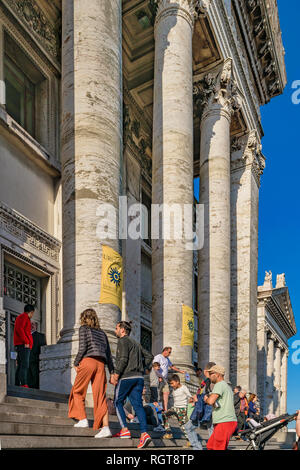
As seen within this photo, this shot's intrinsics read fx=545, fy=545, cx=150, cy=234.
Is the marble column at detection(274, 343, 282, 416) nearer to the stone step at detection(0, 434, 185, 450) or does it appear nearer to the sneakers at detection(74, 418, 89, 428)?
the stone step at detection(0, 434, 185, 450)

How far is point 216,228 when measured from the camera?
62.0 ft

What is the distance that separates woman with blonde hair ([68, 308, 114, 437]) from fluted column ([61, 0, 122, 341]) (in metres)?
2.58

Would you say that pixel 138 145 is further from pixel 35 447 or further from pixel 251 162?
pixel 35 447

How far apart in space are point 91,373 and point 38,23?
1252 centimetres

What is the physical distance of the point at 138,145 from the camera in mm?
23156

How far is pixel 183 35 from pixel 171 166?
12.9ft

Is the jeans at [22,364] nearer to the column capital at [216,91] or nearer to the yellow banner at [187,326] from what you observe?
the yellow banner at [187,326]

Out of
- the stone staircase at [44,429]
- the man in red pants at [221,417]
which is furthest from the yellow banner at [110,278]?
the man in red pants at [221,417]

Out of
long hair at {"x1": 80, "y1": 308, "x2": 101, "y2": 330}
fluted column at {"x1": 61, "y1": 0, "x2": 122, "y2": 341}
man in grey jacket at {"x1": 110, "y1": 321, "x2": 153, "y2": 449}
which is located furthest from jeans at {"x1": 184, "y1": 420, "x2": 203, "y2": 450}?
long hair at {"x1": 80, "y1": 308, "x2": 101, "y2": 330}

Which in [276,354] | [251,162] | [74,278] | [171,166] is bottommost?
[276,354]

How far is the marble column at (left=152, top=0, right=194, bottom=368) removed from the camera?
13578 millimetres

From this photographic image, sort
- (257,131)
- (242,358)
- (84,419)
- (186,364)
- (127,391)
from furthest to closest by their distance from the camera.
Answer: (257,131), (242,358), (186,364), (127,391), (84,419)

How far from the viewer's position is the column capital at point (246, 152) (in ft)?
80.0

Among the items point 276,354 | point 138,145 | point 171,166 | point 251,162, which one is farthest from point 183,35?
point 276,354
